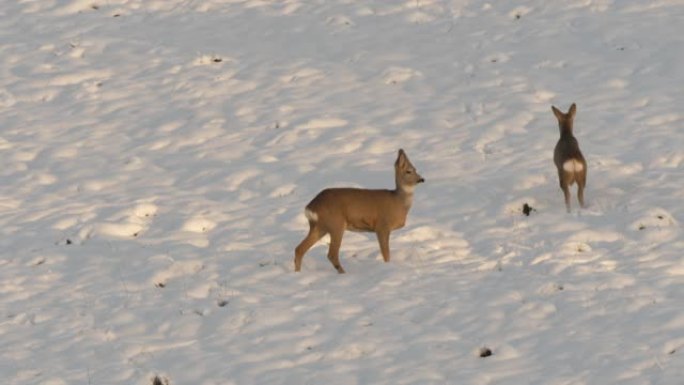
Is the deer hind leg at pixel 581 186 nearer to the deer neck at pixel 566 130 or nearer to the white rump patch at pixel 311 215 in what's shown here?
the deer neck at pixel 566 130

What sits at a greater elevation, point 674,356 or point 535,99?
point 674,356

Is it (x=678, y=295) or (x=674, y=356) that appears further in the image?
(x=678, y=295)

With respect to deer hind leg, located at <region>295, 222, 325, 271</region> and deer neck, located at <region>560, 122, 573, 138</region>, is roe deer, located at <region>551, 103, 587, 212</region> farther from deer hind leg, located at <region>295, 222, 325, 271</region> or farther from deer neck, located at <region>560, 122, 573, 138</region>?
deer hind leg, located at <region>295, 222, 325, 271</region>

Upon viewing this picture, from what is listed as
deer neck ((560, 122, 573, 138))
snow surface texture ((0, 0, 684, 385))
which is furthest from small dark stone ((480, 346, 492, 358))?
deer neck ((560, 122, 573, 138))

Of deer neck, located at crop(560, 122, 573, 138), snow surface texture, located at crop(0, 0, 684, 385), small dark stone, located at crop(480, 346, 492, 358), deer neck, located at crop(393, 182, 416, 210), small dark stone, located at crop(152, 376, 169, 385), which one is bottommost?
snow surface texture, located at crop(0, 0, 684, 385)

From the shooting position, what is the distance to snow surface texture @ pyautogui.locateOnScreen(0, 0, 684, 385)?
12055 mm

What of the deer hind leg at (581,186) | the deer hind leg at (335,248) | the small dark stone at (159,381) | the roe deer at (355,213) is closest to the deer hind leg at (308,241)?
the roe deer at (355,213)

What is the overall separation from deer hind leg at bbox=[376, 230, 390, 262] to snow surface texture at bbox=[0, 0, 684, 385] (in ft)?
0.48

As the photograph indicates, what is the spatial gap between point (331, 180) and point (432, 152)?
5.54 ft

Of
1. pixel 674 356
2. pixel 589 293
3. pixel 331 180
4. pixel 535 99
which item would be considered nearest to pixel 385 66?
pixel 535 99

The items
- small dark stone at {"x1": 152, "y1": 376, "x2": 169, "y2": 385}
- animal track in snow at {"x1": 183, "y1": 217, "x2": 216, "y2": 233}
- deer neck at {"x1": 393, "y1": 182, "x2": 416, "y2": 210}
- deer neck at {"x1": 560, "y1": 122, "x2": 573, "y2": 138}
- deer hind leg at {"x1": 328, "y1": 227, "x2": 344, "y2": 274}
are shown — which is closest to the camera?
small dark stone at {"x1": 152, "y1": 376, "x2": 169, "y2": 385}

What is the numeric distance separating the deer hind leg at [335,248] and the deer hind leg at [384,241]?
43 centimetres

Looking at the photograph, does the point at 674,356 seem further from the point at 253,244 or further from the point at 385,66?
the point at 385,66

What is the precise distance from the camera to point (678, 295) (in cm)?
1251
